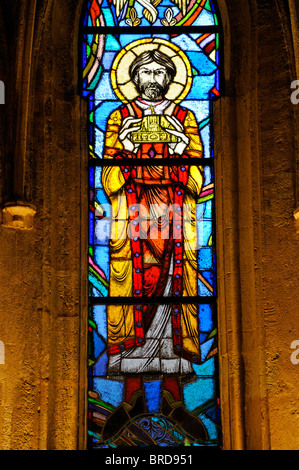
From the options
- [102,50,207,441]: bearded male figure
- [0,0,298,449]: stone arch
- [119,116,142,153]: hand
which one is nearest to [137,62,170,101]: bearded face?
[102,50,207,441]: bearded male figure

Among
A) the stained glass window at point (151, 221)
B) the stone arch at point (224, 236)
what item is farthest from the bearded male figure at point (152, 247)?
the stone arch at point (224, 236)

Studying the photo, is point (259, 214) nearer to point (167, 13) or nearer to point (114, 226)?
point (114, 226)

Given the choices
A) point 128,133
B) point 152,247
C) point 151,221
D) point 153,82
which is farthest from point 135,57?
point 152,247

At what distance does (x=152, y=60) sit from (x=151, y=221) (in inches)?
57.9

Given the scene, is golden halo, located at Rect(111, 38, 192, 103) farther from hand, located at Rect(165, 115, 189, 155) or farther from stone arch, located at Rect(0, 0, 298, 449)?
stone arch, located at Rect(0, 0, 298, 449)

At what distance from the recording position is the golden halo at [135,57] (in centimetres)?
800

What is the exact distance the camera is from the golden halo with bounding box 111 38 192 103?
315 inches

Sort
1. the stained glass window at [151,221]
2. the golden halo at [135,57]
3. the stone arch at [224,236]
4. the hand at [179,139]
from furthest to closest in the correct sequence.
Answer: the golden halo at [135,57], the hand at [179,139], the stained glass window at [151,221], the stone arch at [224,236]

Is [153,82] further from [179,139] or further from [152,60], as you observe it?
[179,139]

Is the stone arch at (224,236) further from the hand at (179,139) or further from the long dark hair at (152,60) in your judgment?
the long dark hair at (152,60)

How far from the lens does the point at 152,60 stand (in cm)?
807

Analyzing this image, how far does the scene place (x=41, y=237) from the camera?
24.1ft

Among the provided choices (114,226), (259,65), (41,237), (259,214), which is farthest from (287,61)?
(41,237)

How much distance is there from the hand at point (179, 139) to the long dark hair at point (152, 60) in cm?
42
